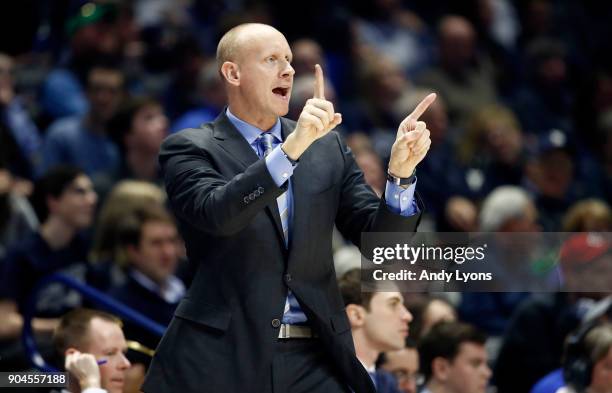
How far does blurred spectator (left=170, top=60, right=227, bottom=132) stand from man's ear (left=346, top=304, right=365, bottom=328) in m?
3.40

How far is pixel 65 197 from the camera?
7074 mm

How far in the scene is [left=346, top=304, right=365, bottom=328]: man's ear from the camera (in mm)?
5152

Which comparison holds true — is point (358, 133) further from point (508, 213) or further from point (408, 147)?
point (408, 147)

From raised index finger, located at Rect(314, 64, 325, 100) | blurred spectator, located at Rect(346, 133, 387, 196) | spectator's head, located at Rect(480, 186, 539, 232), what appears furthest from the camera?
spectator's head, located at Rect(480, 186, 539, 232)

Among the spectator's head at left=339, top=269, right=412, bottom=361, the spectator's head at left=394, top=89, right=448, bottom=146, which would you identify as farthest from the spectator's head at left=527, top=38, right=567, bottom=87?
the spectator's head at left=339, top=269, right=412, bottom=361

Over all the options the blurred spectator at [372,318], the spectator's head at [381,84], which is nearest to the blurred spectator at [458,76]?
the spectator's head at [381,84]

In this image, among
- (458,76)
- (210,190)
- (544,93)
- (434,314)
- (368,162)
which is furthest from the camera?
(544,93)

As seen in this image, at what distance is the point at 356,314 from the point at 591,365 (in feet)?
3.96

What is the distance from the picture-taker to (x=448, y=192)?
874 cm

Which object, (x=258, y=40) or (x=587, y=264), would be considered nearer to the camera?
(x=258, y=40)

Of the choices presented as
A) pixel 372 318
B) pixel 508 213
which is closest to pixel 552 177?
pixel 508 213

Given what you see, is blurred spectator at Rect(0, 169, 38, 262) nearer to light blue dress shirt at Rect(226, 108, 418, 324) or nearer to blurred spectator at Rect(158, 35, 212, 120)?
blurred spectator at Rect(158, 35, 212, 120)

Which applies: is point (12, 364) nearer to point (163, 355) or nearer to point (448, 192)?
point (163, 355)

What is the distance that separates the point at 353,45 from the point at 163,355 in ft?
21.9
